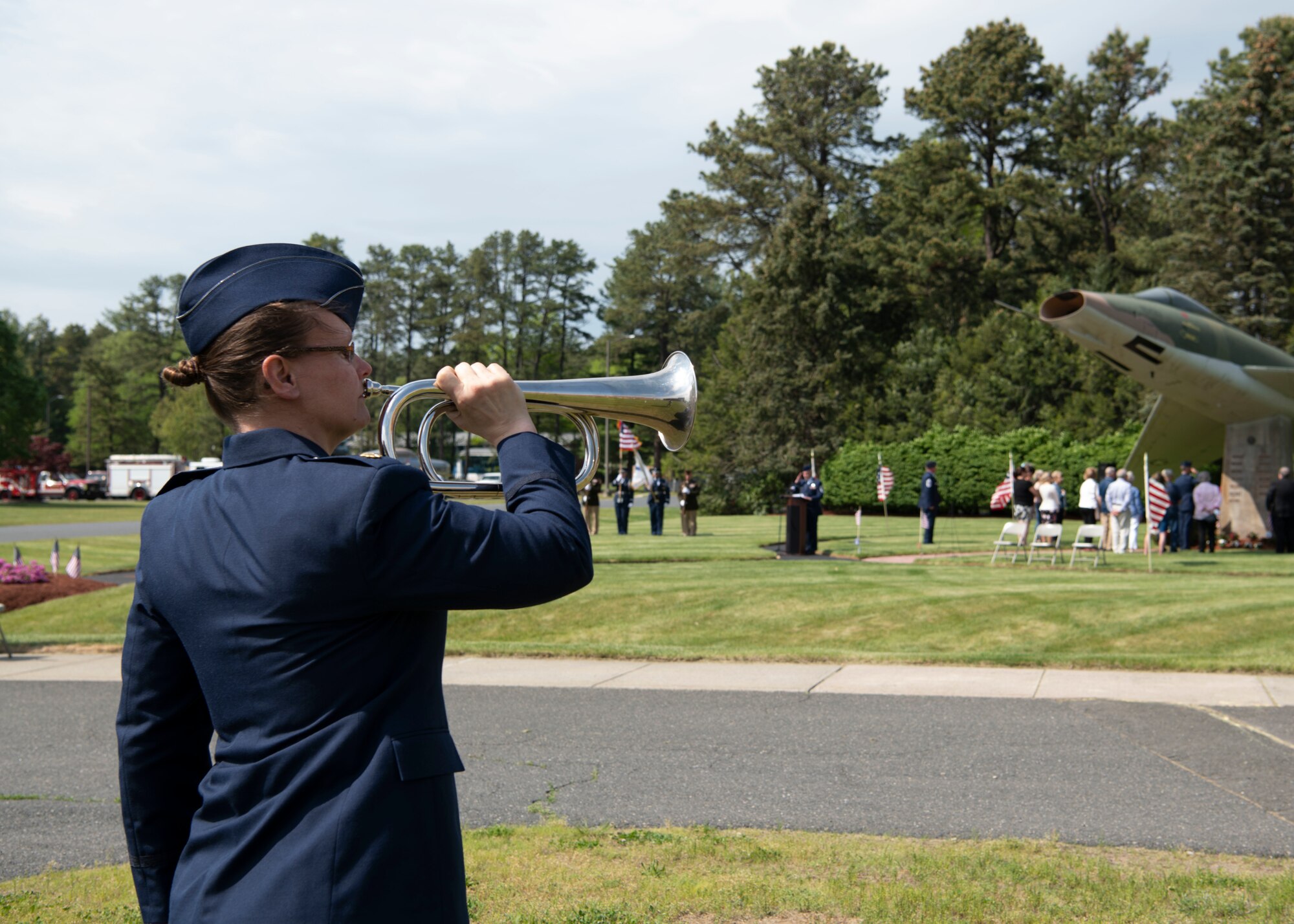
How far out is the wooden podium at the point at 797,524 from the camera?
74.9ft

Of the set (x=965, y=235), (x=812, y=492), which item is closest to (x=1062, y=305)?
(x=812, y=492)

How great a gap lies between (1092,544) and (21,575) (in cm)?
1823

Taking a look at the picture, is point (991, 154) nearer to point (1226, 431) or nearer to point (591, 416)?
point (1226, 431)

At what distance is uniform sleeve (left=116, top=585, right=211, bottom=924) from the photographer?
6.42ft

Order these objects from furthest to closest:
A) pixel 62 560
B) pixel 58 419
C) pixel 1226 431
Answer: pixel 58 419 < pixel 1226 431 < pixel 62 560

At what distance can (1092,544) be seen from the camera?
2130 cm

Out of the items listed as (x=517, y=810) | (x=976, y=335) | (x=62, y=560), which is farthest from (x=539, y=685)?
(x=976, y=335)

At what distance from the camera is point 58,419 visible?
97062mm

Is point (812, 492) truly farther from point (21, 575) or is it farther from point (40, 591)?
point (21, 575)

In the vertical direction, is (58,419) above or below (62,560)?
above

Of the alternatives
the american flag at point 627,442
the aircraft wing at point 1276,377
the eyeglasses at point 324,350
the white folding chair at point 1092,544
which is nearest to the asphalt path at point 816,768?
the eyeglasses at point 324,350

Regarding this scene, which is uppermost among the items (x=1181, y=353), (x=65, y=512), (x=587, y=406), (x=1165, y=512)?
(x=1181, y=353)

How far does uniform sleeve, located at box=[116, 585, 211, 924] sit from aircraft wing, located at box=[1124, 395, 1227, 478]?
1127 inches

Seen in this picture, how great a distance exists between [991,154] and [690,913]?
53.3m
